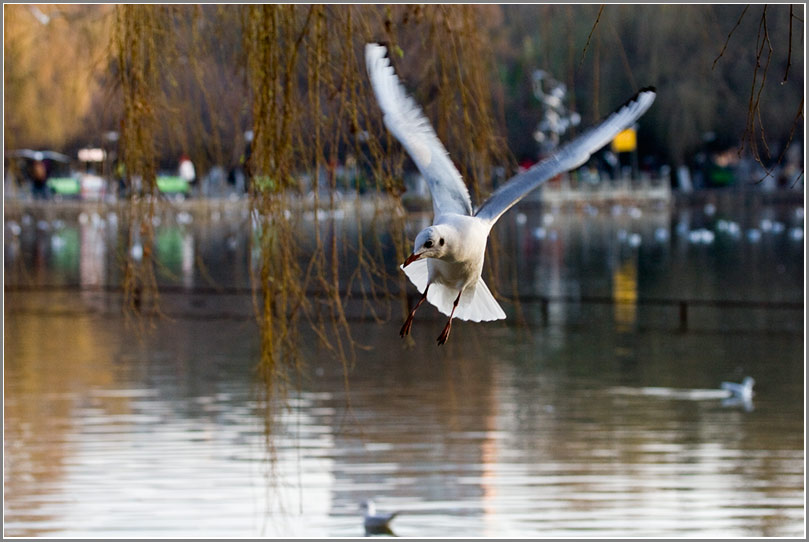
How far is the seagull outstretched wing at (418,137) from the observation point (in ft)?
6.45

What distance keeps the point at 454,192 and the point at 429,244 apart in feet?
1.16

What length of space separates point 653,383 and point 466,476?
4114mm

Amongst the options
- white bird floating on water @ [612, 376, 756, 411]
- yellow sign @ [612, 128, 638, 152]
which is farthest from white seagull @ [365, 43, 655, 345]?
yellow sign @ [612, 128, 638, 152]

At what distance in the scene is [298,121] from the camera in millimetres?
3035

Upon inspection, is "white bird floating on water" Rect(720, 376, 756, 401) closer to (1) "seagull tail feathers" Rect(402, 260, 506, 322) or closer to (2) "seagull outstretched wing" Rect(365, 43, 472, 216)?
(1) "seagull tail feathers" Rect(402, 260, 506, 322)

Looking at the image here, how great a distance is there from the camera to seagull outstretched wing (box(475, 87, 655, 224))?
6.44 feet

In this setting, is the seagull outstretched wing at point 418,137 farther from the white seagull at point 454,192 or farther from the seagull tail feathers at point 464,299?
the seagull tail feathers at point 464,299

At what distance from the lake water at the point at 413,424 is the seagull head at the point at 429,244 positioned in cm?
128

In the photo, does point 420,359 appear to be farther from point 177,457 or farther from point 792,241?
point 792,241

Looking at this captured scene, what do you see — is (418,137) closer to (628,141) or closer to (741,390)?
(741,390)

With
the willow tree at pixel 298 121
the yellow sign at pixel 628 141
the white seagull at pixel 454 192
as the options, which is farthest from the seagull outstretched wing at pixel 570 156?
the yellow sign at pixel 628 141

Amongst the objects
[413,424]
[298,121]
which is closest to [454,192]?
[298,121]

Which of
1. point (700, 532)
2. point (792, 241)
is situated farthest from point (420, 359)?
point (792, 241)

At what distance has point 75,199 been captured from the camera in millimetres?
44312
